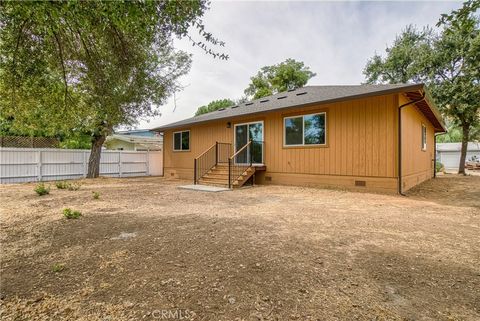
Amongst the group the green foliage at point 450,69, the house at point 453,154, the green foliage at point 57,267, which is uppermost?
the green foliage at point 450,69

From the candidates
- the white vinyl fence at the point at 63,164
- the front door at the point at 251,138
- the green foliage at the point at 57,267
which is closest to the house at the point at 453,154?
the front door at the point at 251,138

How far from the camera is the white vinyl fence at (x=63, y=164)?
396 inches

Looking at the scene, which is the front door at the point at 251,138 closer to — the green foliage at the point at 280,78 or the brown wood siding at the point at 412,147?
the brown wood siding at the point at 412,147

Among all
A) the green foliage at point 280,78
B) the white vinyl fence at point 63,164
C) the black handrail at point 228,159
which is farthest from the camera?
the green foliage at point 280,78

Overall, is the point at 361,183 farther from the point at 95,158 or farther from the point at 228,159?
the point at 95,158

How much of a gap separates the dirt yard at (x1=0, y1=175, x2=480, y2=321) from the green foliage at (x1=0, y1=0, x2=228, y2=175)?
2.29 meters

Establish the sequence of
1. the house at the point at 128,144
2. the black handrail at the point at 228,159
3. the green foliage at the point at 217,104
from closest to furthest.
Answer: the black handrail at the point at 228,159 → the house at the point at 128,144 → the green foliage at the point at 217,104

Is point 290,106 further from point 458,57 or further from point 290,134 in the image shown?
point 458,57

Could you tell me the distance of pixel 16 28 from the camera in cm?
365

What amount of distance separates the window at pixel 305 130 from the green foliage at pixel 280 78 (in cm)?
1599

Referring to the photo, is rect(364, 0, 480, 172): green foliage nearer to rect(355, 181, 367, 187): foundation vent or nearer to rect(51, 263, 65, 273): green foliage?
rect(355, 181, 367, 187): foundation vent

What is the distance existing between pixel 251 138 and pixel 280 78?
1627cm

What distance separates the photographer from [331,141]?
7820 millimetres

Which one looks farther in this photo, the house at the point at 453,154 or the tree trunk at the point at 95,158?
the house at the point at 453,154
